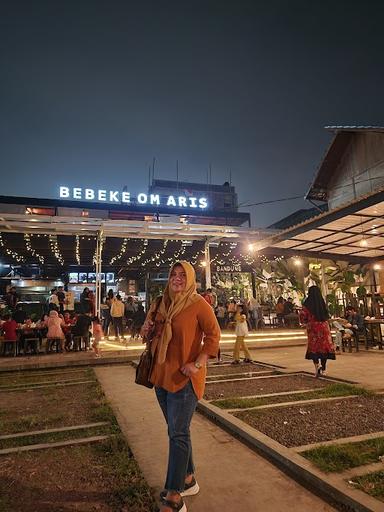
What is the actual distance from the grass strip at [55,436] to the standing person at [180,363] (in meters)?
1.97

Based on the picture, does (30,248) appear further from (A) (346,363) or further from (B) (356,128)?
(B) (356,128)

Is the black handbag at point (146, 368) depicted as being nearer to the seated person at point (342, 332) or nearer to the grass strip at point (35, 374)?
the grass strip at point (35, 374)

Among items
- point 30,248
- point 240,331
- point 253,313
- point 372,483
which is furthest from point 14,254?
point 372,483

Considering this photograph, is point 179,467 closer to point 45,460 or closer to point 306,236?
point 45,460

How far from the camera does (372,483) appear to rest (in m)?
2.81

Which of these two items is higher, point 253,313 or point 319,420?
point 253,313

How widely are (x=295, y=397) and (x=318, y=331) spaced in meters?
1.83

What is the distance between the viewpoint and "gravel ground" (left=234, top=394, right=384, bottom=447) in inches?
155

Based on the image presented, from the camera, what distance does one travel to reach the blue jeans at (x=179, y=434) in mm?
2523

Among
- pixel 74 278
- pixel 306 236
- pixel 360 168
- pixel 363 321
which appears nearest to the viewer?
pixel 363 321

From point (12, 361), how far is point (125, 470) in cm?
759

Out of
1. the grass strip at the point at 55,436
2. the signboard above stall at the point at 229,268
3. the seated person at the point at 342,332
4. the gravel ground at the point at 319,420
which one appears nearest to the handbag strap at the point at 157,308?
the gravel ground at the point at 319,420

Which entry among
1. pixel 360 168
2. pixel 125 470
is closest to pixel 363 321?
pixel 360 168

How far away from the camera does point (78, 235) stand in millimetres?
12570
